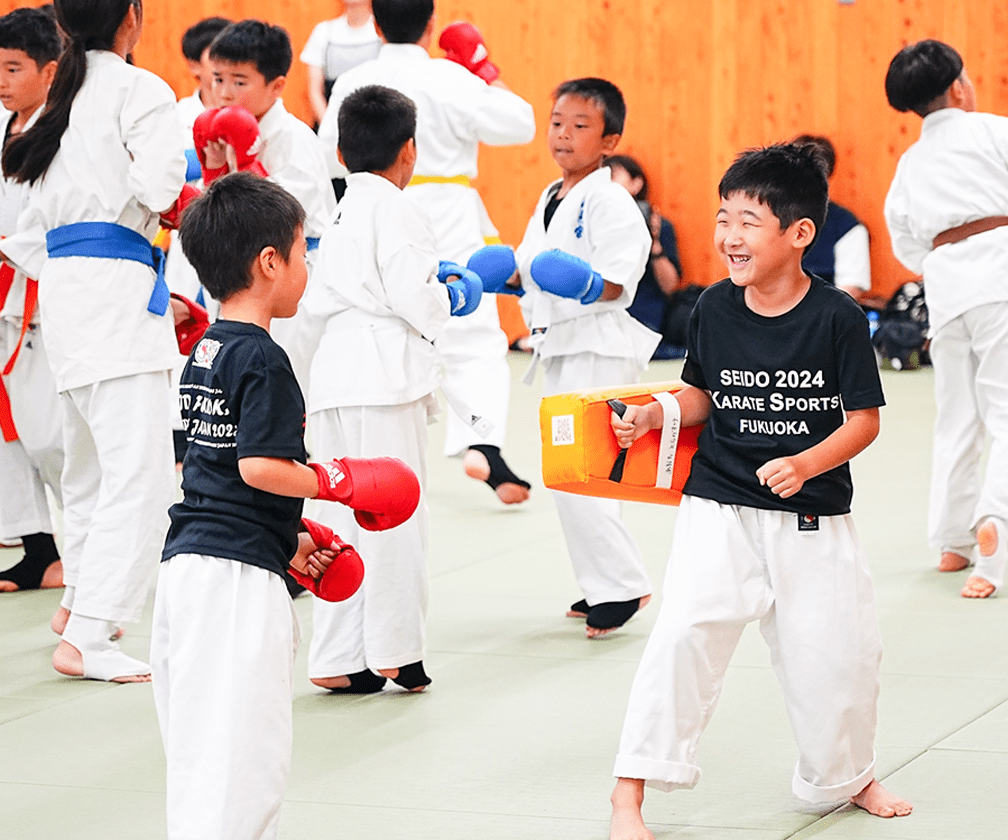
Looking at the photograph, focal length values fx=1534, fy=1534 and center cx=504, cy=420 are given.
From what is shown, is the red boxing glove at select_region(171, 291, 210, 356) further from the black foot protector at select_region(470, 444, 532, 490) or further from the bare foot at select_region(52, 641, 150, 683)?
the black foot protector at select_region(470, 444, 532, 490)

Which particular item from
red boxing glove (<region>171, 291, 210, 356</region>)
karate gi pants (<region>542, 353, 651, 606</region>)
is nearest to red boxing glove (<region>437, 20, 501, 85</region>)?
red boxing glove (<region>171, 291, 210, 356</region>)

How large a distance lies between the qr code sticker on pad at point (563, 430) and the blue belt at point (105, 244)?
1.38 meters

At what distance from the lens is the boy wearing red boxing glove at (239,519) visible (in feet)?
7.53

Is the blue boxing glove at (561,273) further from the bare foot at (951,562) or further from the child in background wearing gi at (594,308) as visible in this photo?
the bare foot at (951,562)

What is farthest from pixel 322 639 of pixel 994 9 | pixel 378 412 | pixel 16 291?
pixel 994 9

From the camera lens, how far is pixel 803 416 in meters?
2.71

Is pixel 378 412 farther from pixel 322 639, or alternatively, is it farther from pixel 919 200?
pixel 919 200

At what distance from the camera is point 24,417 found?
465cm

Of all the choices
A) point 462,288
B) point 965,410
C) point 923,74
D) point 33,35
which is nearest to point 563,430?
point 462,288

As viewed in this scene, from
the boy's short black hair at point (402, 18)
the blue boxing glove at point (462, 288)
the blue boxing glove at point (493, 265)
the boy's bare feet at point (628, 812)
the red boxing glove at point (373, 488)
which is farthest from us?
the boy's short black hair at point (402, 18)

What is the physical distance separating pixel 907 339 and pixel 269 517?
752 centimetres

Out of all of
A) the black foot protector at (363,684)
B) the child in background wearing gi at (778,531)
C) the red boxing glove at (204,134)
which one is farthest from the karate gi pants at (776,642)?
the red boxing glove at (204,134)

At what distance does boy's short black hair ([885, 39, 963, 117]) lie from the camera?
473cm

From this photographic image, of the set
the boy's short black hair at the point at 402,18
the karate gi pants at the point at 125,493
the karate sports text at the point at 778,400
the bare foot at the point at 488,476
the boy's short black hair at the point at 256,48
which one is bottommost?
the bare foot at the point at 488,476
